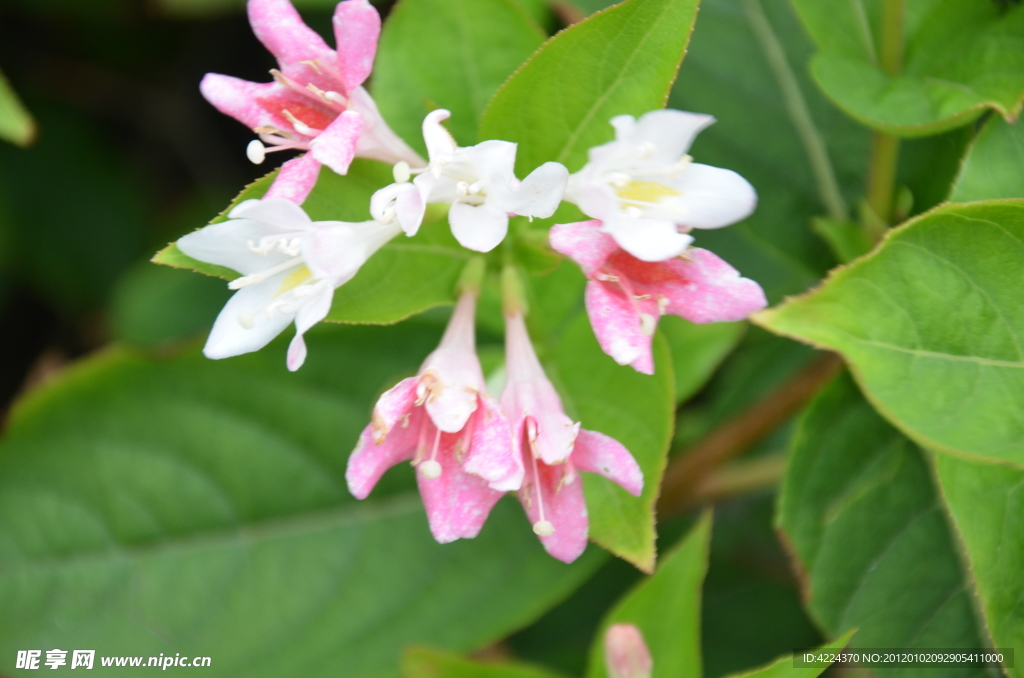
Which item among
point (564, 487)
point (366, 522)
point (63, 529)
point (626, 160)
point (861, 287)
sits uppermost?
point (626, 160)

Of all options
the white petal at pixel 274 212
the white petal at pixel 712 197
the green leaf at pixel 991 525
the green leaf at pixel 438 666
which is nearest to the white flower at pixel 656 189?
the white petal at pixel 712 197

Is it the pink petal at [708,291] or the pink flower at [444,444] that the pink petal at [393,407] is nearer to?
the pink flower at [444,444]

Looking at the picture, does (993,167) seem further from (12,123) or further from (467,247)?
(12,123)

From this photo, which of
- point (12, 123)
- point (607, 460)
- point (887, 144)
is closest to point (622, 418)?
point (607, 460)

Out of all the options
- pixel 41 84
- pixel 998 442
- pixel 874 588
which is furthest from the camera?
pixel 41 84

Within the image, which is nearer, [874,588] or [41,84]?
[874,588]

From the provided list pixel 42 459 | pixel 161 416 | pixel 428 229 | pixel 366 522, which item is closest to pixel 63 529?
pixel 42 459

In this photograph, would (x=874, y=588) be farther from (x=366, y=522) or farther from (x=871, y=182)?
(x=366, y=522)
